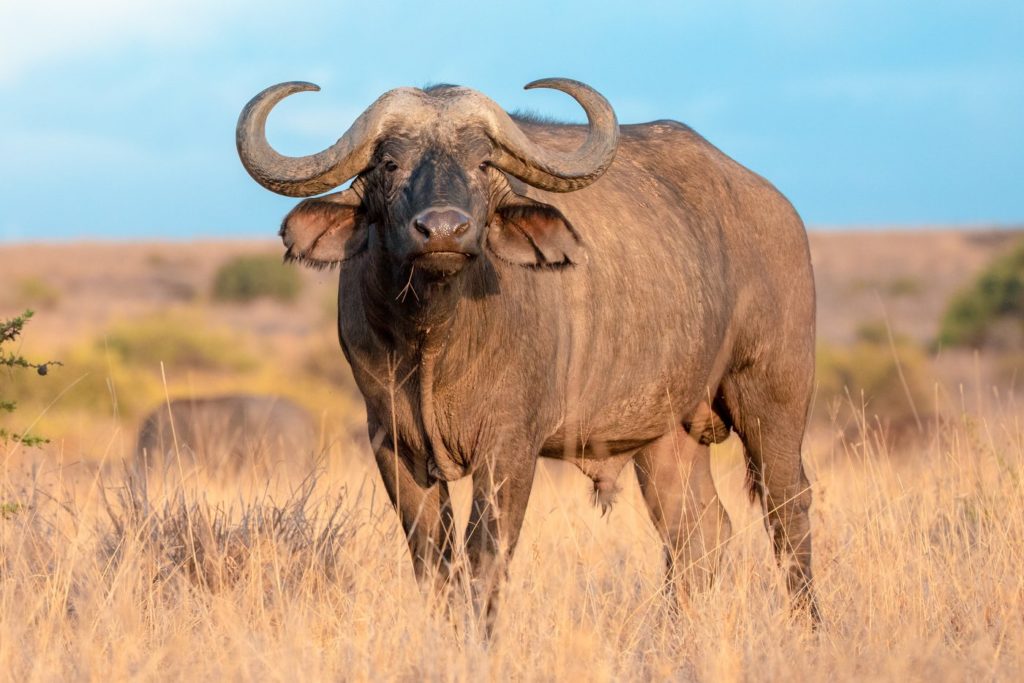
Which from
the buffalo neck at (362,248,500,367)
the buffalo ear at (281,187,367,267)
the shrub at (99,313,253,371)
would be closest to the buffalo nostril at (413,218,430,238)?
the buffalo neck at (362,248,500,367)

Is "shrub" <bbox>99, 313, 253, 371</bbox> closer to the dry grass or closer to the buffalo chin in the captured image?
the dry grass

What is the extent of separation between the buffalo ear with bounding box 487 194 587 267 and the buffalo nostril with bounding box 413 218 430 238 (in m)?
0.70

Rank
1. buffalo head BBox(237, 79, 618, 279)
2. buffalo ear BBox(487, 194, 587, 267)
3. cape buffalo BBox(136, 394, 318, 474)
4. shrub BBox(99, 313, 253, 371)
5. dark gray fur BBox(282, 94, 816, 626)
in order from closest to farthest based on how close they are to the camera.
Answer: buffalo head BBox(237, 79, 618, 279)
dark gray fur BBox(282, 94, 816, 626)
buffalo ear BBox(487, 194, 587, 267)
cape buffalo BBox(136, 394, 318, 474)
shrub BBox(99, 313, 253, 371)

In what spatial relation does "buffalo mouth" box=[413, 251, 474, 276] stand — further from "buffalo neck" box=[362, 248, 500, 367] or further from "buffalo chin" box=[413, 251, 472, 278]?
"buffalo neck" box=[362, 248, 500, 367]

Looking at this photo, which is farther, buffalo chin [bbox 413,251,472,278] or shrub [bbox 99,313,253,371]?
shrub [bbox 99,313,253,371]

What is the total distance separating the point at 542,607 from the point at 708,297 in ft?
6.96

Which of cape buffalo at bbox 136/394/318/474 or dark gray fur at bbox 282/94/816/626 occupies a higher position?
dark gray fur at bbox 282/94/816/626

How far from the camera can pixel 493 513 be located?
529 centimetres

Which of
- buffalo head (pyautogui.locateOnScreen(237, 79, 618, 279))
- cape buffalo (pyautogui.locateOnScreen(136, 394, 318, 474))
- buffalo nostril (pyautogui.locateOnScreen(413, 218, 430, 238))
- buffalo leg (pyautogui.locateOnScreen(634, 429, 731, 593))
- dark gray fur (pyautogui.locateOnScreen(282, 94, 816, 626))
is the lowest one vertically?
cape buffalo (pyautogui.locateOnScreen(136, 394, 318, 474))

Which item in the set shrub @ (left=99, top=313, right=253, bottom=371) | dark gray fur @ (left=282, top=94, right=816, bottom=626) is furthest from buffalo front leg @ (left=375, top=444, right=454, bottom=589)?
shrub @ (left=99, top=313, right=253, bottom=371)

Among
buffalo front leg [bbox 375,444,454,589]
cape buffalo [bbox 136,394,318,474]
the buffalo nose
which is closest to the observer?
the buffalo nose

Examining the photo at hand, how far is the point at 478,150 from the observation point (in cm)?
516

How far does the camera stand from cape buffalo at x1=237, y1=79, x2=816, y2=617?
5121 mm

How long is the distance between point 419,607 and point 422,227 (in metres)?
1.30
